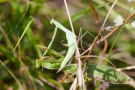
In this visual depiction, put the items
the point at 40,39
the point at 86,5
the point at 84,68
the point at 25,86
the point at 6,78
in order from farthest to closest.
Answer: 1. the point at 86,5
2. the point at 40,39
3. the point at 6,78
4. the point at 25,86
5. the point at 84,68

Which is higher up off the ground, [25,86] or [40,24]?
[40,24]

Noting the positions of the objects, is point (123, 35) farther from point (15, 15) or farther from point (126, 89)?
point (15, 15)

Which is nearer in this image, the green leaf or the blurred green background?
the green leaf

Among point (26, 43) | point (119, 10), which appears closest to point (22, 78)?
point (26, 43)

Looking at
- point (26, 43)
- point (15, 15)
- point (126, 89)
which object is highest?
point (15, 15)

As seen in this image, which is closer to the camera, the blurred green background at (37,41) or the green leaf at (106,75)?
the green leaf at (106,75)

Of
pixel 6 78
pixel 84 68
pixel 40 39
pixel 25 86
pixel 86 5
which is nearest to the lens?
pixel 84 68

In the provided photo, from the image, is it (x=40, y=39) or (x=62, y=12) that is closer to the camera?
(x=40, y=39)

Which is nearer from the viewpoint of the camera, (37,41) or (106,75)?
(106,75)
